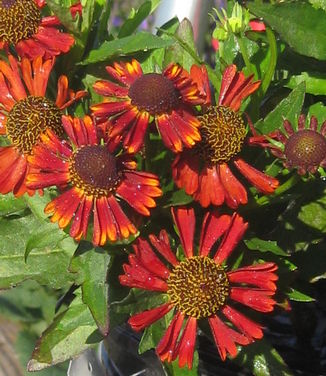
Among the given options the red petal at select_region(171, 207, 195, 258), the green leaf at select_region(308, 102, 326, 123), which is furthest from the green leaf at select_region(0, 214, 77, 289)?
the green leaf at select_region(308, 102, 326, 123)

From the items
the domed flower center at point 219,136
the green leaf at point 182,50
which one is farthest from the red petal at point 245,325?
the green leaf at point 182,50

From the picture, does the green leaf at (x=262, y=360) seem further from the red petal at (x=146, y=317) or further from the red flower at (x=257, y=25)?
the red flower at (x=257, y=25)

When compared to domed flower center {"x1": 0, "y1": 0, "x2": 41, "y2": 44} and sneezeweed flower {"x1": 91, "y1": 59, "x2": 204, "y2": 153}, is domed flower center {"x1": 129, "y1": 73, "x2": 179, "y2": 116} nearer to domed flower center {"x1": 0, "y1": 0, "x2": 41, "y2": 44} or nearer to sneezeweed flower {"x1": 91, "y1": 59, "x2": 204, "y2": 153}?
sneezeweed flower {"x1": 91, "y1": 59, "x2": 204, "y2": 153}

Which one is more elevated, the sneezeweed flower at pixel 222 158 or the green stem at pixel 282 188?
the sneezeweed flower at pixel 222 158

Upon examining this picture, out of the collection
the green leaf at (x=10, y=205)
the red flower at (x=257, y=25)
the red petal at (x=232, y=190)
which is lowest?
the green leaf at (x=10, y=205)

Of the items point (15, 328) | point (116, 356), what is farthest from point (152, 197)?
point (15, 328)

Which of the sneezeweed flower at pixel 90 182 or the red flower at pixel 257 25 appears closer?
the sneezeweed flower at pixel 90 182
